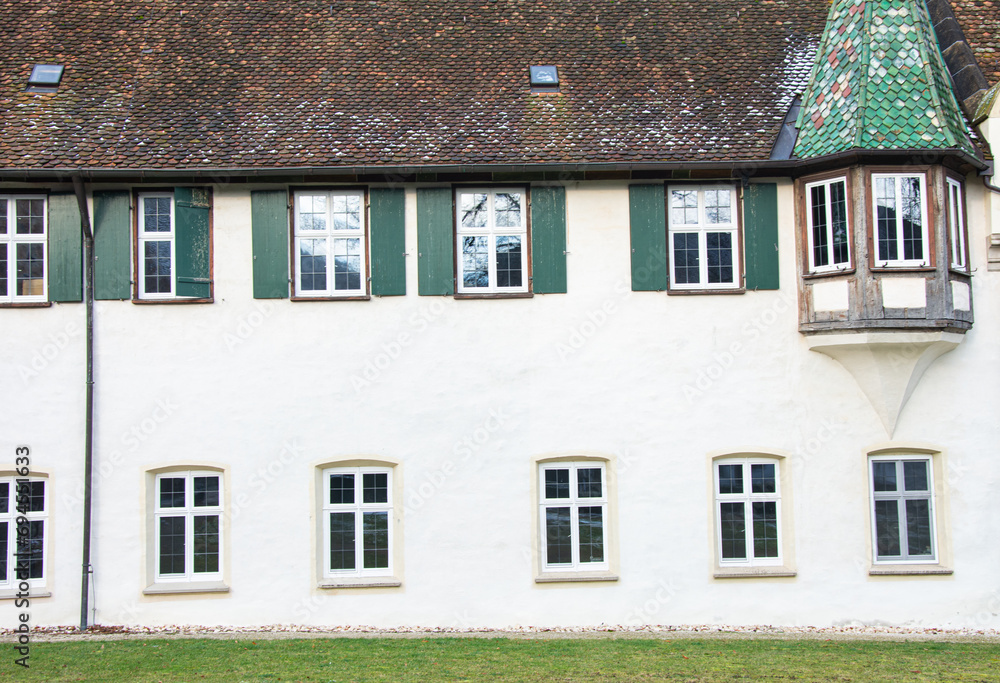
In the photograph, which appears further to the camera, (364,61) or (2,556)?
(364,61)

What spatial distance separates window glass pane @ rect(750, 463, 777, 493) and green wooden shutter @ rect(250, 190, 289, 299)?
652cm

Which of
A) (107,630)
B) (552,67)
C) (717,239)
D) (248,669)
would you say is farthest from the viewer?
(552,67)

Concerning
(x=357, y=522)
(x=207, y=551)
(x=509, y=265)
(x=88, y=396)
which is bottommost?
(x=207, y=551)

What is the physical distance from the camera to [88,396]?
12.1 m

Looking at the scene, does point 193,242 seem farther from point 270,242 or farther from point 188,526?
point 188,526

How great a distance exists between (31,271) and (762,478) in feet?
32.4

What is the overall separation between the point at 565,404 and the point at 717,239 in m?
2.98

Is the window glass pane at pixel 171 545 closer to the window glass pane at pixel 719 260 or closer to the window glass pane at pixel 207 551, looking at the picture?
the window glass pane at pixel 207 551

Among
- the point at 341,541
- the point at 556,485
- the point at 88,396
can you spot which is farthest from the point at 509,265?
the point at 88,396

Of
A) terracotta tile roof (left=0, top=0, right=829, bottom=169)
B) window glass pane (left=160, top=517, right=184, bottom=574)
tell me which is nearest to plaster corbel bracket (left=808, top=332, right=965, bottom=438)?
terracotta tile roof (left=0, top=0, right=829, bottom=169)

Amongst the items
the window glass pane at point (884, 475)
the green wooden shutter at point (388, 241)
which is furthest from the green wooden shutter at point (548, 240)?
the window glass pane at point (884, 475)

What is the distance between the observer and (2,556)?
12.1 m

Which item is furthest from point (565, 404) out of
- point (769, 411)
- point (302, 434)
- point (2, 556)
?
point (2, 556)

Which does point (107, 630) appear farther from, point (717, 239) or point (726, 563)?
point (717, 239)
